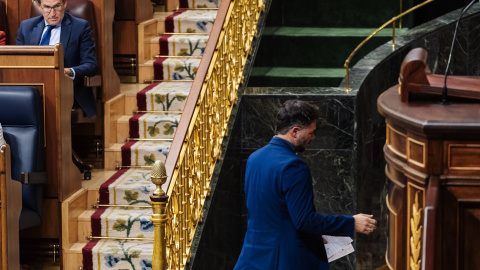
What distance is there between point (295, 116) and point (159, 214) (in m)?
0.99

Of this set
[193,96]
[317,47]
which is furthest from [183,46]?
[317,47]

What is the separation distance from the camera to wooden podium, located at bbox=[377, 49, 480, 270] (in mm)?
2646

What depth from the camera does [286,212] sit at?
136 inches

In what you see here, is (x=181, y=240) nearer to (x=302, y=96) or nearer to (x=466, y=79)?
(x=302, y=96)

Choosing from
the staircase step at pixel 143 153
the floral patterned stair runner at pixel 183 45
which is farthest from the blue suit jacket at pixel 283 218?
the floral patterned stair runner at pixel 183 45

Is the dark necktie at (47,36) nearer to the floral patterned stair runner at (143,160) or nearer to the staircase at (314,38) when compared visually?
the floral patterned stair runner at (143,160)

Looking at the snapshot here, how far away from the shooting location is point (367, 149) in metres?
6.15

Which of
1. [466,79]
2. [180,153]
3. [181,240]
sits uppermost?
[466,79]

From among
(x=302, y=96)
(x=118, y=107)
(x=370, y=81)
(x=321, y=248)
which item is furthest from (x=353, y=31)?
(x=321, y=248)

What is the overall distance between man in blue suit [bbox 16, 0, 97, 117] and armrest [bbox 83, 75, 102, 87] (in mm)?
28

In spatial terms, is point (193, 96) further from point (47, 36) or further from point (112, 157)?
point (47, 36)

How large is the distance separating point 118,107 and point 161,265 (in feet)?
6.77

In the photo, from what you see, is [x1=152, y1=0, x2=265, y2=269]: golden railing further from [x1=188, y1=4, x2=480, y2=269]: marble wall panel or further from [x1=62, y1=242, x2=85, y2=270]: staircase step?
[x1=62, y1=242, x2=85, y2=270]: staircase step

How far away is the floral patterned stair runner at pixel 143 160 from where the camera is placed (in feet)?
16.6
